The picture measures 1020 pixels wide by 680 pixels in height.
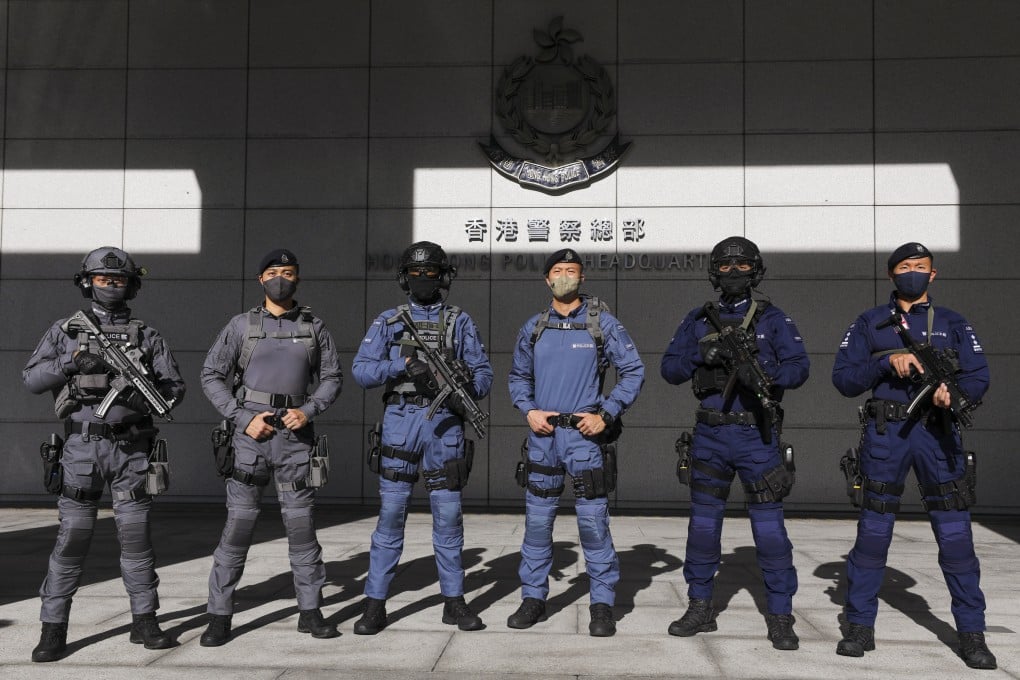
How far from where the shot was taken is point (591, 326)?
5492 millimetres

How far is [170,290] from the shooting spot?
11172 millimetres

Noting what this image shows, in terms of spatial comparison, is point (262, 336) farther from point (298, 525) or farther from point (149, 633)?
point (149, 633)

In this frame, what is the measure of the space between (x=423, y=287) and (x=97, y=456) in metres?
2.23

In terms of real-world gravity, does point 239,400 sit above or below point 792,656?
above

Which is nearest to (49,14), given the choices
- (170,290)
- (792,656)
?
(170,290)

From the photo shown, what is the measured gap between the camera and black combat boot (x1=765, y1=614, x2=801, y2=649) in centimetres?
480

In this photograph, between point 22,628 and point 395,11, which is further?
point 395,11

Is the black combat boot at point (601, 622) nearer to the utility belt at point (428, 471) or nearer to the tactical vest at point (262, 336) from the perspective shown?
the utility belt at point (428, 471)

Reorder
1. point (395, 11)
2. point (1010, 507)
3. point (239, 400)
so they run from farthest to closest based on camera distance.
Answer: point (395, 11) → point (1010, 507) → point (239, 400)

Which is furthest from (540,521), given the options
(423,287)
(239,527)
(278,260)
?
(278,260)

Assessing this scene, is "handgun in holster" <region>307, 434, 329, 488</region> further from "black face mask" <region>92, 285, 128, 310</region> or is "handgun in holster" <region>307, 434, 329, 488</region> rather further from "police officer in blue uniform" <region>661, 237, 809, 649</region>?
"police officer in blue uniform" <region>661, 237, 809, 649</region>

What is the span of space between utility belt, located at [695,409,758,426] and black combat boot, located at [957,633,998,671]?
1.64 m

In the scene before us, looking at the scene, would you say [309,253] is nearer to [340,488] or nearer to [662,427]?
[340,488]

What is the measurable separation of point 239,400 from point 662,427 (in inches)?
266
